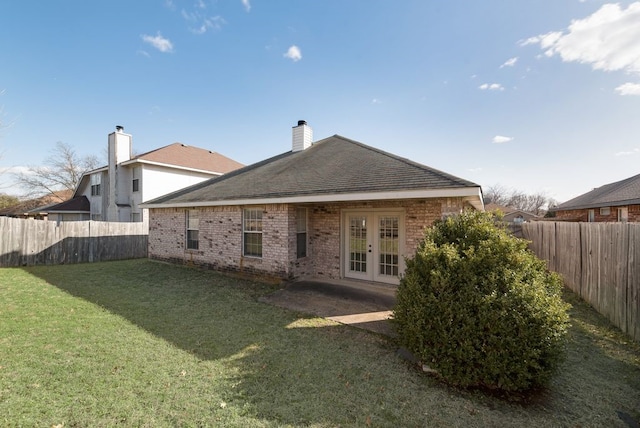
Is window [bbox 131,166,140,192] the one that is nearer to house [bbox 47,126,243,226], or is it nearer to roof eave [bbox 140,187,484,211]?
house [bbox 47,126,243,226]

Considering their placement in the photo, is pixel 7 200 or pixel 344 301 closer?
pixel 344 301

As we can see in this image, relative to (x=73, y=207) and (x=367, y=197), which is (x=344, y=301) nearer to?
(x=367, y=197)

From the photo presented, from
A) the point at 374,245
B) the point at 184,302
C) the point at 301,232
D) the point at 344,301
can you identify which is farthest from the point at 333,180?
the point at 184,302

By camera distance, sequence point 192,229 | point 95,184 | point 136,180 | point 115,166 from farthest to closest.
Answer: point 95,184
point 115,166
point 136,180
point 192,229

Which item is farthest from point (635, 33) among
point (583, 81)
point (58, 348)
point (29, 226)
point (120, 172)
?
point (120, 172)

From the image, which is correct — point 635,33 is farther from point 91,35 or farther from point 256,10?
point 91,35

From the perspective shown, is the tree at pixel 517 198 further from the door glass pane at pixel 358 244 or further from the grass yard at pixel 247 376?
the grass yard at pixel 247 376

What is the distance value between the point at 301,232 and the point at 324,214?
93 cm

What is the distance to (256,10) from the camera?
373 inches

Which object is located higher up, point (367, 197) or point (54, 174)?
point (54, 174)

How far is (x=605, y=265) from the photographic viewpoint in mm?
5980

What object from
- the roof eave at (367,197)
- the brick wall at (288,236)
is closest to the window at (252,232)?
the brick wall at (288,236)

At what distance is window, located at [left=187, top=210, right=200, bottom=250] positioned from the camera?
10828 mm

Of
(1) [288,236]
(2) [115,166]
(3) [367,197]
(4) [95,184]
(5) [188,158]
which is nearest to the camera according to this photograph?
(3) [367,197]
